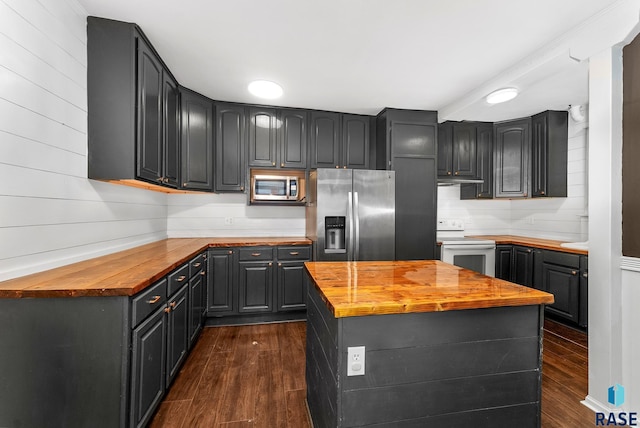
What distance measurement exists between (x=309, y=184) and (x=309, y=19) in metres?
1.83

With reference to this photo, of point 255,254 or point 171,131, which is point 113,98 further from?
point 255,254

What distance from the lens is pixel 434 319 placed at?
122 cm

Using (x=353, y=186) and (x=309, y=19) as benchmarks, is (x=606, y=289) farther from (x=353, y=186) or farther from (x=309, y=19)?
(x=309, y=19)

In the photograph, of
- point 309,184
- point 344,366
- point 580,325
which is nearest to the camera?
point 344,366

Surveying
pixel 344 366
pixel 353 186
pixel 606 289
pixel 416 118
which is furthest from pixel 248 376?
pixel 416 118

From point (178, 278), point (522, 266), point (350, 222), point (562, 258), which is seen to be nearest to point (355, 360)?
point (178, 278)

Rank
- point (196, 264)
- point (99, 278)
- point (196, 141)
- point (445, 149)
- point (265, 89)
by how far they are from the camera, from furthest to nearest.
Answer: point (445, 149) < point (196, 141) < point (265, 89) < point (196, 264) < point (99, 278)

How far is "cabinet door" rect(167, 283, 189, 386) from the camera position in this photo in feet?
6.26

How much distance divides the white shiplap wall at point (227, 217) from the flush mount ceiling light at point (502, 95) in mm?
2477

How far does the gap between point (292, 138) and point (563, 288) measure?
3474mm

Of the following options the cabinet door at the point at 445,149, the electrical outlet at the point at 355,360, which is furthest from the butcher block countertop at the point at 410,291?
the cabinet door at the point at 445,149

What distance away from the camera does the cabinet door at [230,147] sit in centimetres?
333

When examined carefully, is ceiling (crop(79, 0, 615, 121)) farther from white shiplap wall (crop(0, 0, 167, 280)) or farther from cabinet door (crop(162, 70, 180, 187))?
white shiplap wall (crop(0, 0, 167, 280))

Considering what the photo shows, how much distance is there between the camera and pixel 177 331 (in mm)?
2059
